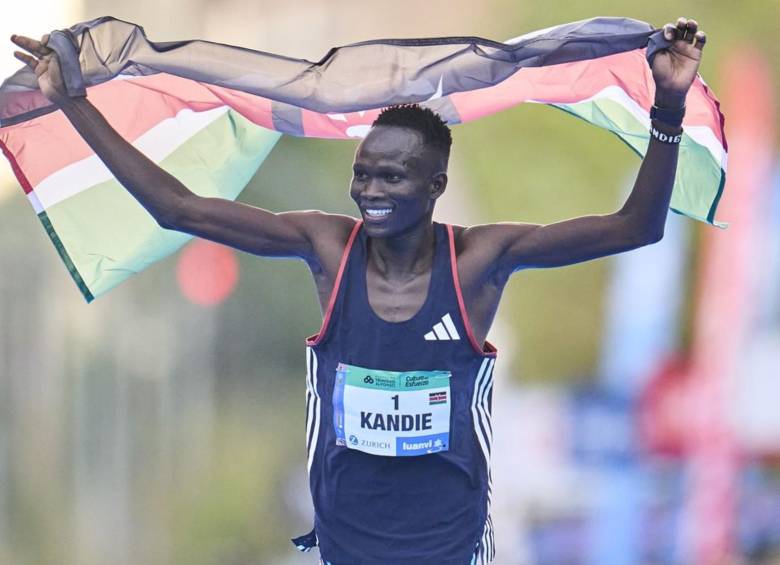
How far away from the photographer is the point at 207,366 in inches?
235

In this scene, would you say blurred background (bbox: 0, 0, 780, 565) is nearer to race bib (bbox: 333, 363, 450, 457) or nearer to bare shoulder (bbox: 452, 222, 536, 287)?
bare shoulder (bbox: 452, 222, 536, 287)

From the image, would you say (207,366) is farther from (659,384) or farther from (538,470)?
(659,384)

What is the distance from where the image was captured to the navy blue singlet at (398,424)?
2.80 meters

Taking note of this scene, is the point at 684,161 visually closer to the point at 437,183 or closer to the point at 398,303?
the point at 437,183

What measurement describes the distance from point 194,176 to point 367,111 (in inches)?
21.3

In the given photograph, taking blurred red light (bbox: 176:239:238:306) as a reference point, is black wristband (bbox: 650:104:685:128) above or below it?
above

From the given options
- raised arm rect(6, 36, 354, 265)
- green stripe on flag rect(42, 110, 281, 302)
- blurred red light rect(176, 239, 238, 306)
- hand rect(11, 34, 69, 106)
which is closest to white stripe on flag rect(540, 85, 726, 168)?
raised arm rect(6, 36, 354, 265)

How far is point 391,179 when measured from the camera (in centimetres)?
280

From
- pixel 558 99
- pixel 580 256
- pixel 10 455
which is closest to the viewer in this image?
pixel 580 256

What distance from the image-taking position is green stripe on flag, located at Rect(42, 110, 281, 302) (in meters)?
3.29

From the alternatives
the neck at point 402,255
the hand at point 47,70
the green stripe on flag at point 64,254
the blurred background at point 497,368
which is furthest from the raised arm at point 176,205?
the blurred background at point 497,368

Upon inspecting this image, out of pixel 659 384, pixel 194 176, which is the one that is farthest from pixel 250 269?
pixel 194 176

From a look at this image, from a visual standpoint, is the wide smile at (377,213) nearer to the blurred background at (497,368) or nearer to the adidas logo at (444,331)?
the adidas logo at (444,331)

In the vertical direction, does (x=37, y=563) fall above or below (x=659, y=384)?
below
